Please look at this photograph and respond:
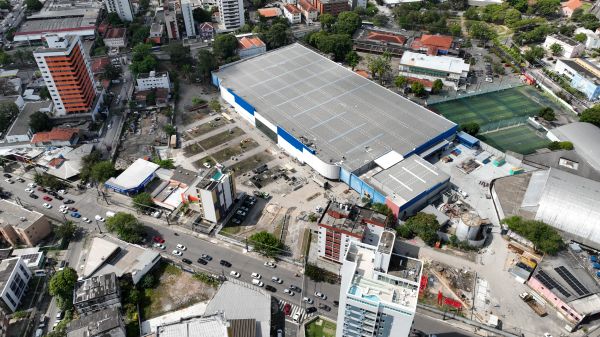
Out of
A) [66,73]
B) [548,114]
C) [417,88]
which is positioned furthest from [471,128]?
[66,73]

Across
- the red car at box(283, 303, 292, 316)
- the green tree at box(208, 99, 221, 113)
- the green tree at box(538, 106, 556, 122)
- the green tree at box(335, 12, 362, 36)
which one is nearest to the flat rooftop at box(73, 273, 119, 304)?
the red car at box(283, 303, 292, 316)

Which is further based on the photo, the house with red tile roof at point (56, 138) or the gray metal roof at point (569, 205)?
the house with red tile roof at point (56, 138)

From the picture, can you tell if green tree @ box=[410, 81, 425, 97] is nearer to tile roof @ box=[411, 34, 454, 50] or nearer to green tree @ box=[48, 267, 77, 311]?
tile roof @ box=[411, 34, 454, 50]

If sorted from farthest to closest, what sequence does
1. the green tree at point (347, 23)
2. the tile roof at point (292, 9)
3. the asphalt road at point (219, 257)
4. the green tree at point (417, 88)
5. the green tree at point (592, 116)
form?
the tile roof at point (292, 9) < the green tree at point (347, 23) < the green tree at point (417, 88) < the green tree at point (592, 116) < the asphalt road at point (219, 257)

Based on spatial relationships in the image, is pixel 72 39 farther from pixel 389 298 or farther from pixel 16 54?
pixel 389 298

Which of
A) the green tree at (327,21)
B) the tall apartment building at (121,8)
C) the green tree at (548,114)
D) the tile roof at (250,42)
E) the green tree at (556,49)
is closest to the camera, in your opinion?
the green tree at (548,114)

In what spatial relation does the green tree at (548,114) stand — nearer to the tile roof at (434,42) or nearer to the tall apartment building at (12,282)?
the tile roof at (434,42)

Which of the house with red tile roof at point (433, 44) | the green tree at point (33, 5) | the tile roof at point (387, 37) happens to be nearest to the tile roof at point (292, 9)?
the tile roof at point (387, 37)
